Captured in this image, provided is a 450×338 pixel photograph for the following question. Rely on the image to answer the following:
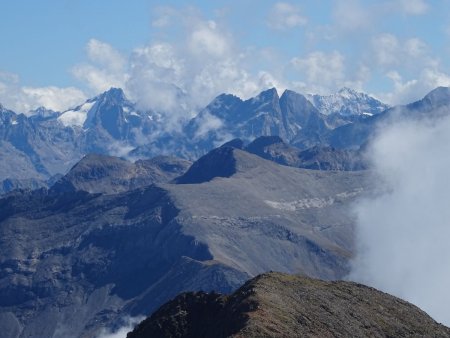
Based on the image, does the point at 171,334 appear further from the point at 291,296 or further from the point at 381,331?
the point at 381,331

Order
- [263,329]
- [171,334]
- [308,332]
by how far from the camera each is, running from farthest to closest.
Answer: [171,334] < [308,332] < [263,329]

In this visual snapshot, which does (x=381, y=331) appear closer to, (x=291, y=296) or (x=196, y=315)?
(x=291, y=296)

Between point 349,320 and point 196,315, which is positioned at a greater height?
point 349,320

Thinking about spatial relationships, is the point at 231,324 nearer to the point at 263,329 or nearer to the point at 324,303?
the point at 263,329

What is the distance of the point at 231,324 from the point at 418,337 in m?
43.4

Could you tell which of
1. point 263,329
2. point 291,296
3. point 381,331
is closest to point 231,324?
Answer: point 263,329

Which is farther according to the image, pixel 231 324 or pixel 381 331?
pixel 381 331

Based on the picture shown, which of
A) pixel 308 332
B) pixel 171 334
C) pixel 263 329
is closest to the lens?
pixel 263 329

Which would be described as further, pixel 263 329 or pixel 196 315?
pixel 196 315

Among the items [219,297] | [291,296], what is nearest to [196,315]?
[219,297]

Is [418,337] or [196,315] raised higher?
[418,337]

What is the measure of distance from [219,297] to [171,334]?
483 inches

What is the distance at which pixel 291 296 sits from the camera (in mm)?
198125

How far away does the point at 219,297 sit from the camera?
199 m
